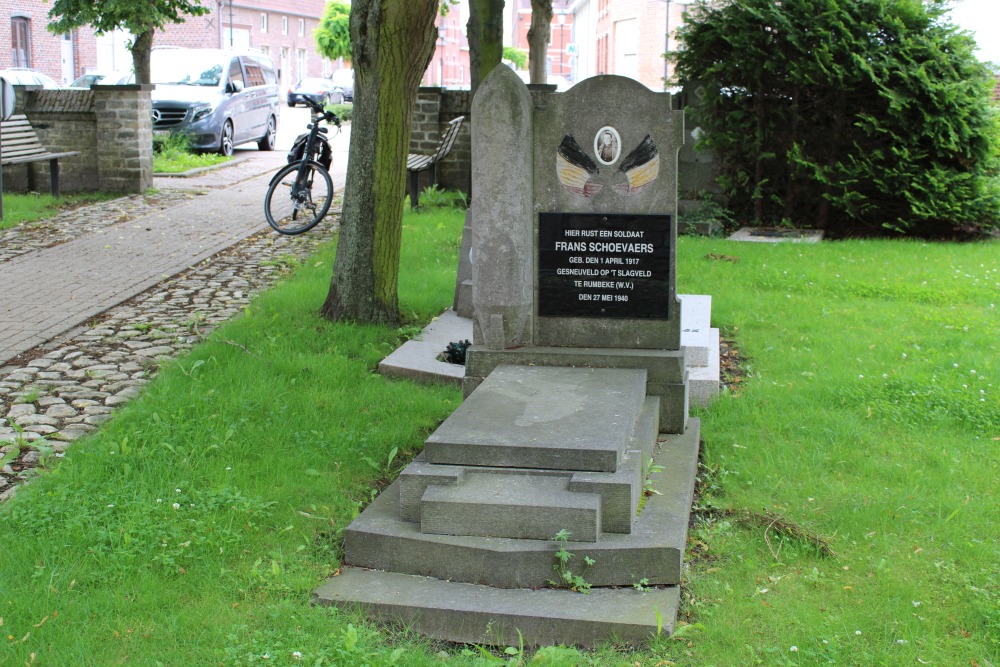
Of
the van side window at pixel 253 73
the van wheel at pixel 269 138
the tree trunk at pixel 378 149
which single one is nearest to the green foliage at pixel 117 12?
the van side window at pixel 253 73

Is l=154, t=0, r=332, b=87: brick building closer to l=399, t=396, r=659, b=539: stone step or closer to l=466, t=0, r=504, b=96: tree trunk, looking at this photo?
l=466, t=0, r=504, b=96: tree trunk

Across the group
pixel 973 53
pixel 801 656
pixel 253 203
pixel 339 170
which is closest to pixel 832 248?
pixel 973 53

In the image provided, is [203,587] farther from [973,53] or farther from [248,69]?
[248,69]

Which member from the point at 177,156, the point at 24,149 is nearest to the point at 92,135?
the point at 24,149

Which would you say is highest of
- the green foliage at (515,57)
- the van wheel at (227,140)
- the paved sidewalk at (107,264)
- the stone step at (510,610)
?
the green foliage at (515,57)

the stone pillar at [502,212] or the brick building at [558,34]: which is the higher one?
the brick building at [558,34]

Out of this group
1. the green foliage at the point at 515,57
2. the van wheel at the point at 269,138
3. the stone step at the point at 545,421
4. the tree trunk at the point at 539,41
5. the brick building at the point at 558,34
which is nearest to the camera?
the stone step at the point at 545,421

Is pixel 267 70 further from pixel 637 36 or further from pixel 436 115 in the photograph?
pixel 637 36

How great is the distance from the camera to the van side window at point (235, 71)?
69.7 ft

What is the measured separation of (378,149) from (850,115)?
760 cm

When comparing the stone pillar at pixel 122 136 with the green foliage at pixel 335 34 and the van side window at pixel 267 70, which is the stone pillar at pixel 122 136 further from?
the green foliage at pixel 335 34

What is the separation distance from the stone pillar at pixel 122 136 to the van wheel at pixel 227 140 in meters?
5.94

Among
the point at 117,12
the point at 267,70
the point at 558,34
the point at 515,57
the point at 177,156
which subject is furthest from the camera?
the point at 558,34

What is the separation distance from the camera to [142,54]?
60.4 feet
